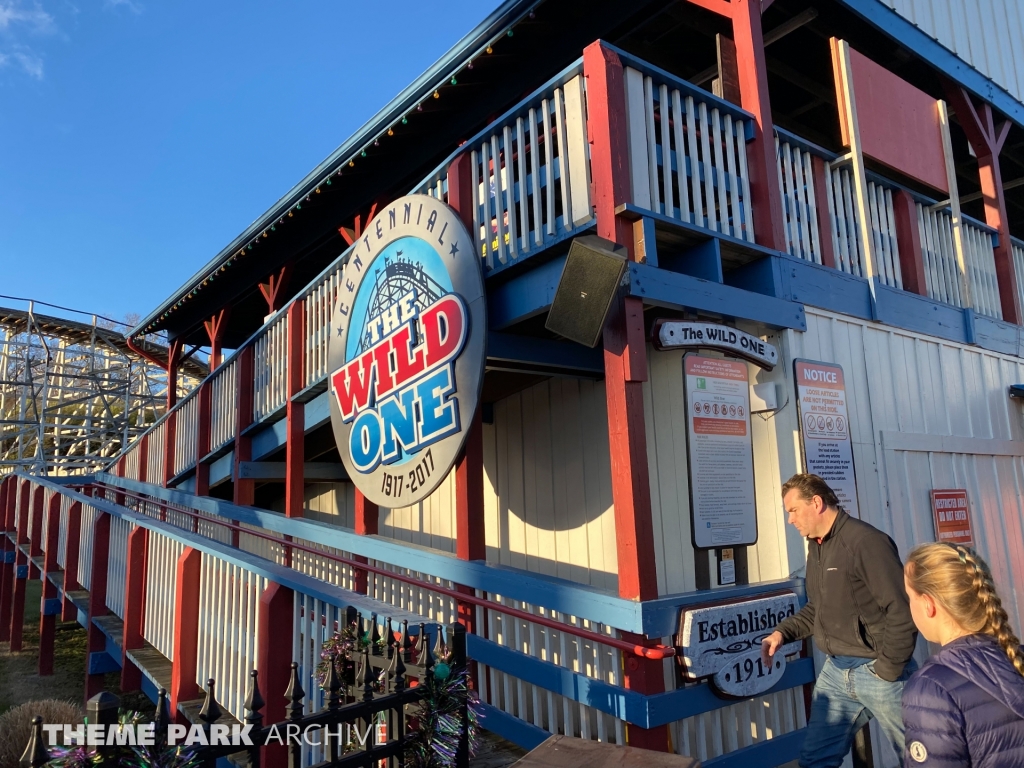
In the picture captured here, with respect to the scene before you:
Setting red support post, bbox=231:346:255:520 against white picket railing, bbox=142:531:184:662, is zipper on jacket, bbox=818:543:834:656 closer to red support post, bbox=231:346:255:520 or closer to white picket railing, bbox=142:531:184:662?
white picket railing, bbox=142:531:184:662

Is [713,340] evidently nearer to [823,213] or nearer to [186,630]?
[823,213]

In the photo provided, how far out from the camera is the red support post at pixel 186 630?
4867 mm

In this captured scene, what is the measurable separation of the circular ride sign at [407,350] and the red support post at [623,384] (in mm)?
1060

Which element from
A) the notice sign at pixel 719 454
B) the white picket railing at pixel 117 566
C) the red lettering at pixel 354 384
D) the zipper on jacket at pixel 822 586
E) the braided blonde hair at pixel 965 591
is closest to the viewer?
the braided blonde hair at pixel 965 591

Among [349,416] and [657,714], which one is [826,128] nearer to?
[349,416]

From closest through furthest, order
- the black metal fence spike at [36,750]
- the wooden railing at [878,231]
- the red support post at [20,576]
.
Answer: the black metal fence spike at [36,750] → the wooden railing at [878,231] → the red support post at [20,576]

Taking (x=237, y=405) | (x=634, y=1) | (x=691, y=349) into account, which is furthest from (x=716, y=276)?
(x=237, y=405)

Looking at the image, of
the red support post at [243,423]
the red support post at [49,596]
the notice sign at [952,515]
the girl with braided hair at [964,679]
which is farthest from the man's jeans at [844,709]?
the red support post at [49,596]

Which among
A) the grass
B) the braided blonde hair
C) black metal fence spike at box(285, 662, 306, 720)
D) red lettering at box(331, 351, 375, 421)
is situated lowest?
the grass

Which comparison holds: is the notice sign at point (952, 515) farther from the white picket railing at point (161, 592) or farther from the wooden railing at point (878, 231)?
the white picket railing at point (161, 592)

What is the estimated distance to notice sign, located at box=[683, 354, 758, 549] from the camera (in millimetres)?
4164

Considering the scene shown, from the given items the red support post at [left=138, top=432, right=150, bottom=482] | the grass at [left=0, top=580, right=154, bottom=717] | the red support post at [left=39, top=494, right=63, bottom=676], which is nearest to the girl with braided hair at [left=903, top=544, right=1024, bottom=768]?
the grass at [left=0, top=580, right=154, bottom=717]

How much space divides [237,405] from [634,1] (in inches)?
231

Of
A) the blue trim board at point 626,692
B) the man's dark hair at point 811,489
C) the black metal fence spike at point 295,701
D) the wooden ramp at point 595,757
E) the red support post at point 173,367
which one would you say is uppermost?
the red support post at point 173,367
